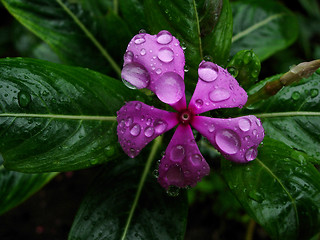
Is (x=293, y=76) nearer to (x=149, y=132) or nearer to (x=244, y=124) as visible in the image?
(x=244, y=124)

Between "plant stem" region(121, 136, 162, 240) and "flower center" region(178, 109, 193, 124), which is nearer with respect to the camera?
"flower center" region(178, 109, 193, 124)

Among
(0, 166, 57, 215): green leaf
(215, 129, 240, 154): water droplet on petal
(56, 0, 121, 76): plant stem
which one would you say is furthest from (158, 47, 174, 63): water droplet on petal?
(0, 166, 57, 215): green leaf

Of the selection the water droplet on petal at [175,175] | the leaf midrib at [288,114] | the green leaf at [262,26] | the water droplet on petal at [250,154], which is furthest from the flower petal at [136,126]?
the green leaf at [262,26]

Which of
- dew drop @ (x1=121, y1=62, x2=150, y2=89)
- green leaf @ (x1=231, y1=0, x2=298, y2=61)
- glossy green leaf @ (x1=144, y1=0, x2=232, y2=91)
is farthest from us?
green leaf @ (x1=231, y1=0, x2=298, y2=61)

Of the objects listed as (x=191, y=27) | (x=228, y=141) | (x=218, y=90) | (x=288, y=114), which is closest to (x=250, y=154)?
(x=228, y=141)

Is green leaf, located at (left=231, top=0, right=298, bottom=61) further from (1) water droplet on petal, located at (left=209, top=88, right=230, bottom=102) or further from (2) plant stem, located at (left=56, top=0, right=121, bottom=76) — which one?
(1) water droplet on petal, located at (left=209, top=88, right=230, bottom=102)

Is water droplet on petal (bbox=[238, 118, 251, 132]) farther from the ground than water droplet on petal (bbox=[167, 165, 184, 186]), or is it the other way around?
water droplet on petal (bbox=[238, 118, 251, 132])

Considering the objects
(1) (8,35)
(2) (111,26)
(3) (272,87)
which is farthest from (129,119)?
(1) (8,35)
